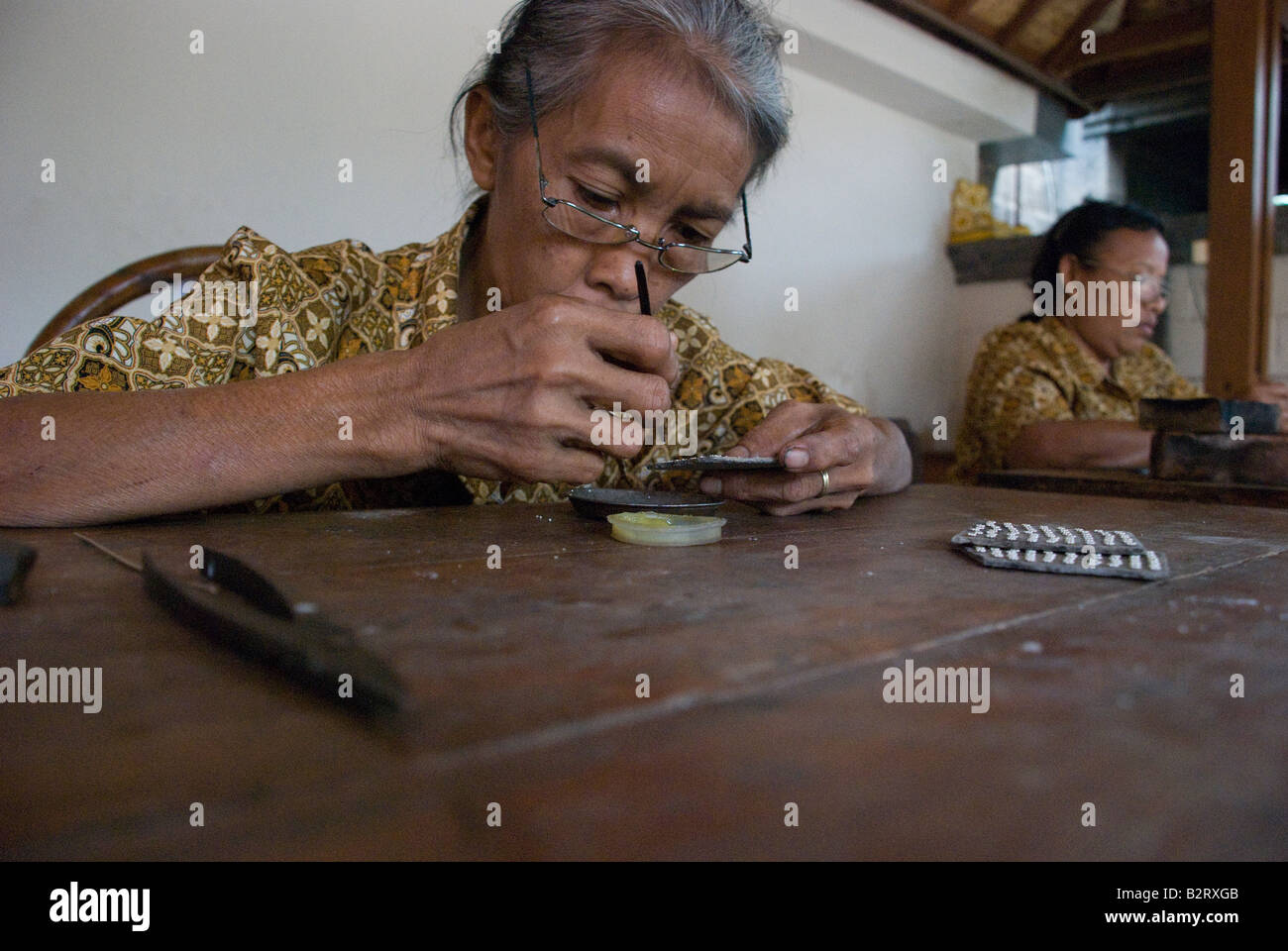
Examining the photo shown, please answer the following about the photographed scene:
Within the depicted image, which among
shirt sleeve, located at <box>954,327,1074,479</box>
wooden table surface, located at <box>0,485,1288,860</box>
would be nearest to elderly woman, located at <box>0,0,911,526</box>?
wooden table surface, located at <box>0,485,1288,860</box>

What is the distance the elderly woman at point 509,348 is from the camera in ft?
3.53

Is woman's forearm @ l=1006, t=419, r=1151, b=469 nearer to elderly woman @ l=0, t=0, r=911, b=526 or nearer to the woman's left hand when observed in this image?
elderly woman @ l=0, t=0, r=911, b=526

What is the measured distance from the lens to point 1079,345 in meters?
3.90

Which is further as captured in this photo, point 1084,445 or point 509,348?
point 1084,445

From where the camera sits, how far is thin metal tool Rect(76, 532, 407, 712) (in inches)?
17.4

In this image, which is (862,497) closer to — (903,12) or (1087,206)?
(1087,206)

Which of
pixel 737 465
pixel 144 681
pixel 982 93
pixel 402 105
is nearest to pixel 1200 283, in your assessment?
pixel 982 93

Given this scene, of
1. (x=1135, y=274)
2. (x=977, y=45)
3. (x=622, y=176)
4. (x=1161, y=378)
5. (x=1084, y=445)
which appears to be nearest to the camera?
(x=622, y=176)

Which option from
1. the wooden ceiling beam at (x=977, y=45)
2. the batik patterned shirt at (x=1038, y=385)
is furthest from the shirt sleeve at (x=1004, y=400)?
the wooden ceiling beam at (x=977, y=45)

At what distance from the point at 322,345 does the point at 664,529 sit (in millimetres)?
888

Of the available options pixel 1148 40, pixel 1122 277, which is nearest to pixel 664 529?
pixel 1122 277

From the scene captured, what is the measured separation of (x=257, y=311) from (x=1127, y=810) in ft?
4.83

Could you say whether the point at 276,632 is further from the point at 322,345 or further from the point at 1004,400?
the point at 1004,400

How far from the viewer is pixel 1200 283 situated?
526 cm
